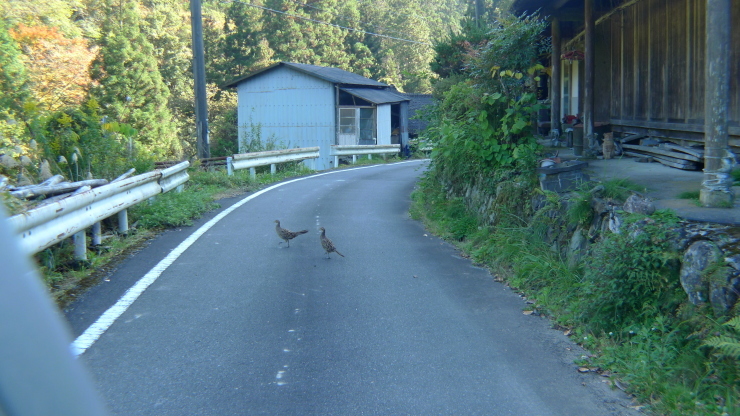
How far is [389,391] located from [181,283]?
3307 mm

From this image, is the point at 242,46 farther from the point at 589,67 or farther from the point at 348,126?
the point at 589,67

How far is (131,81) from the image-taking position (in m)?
32.5

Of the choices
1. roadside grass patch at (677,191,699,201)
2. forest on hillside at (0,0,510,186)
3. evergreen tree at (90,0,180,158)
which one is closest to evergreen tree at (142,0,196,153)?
forest on hillside at (0,0,510,186)

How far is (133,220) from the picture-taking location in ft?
→ 32.3

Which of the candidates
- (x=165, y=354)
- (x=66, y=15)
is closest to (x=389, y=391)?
(x=165, y=354)

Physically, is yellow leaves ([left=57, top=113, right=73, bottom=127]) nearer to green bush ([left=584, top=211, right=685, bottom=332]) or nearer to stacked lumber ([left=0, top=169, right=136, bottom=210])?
stacked lumber ([left=0, top=169, right=136, bottom=210])

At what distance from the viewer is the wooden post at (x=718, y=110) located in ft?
19.9

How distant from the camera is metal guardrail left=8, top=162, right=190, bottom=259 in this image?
600 centimetres

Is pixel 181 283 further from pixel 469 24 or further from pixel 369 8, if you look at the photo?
pixel 369 8

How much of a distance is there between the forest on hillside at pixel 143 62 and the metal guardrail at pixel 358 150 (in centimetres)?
488

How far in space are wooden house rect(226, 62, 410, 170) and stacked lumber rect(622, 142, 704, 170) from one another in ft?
68.5

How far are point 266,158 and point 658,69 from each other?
38.0 feet

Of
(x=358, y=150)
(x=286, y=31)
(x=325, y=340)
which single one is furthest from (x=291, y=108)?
(x=325, y=340)

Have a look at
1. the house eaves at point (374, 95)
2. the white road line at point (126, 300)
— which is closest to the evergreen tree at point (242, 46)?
A: the house eaves at point (374, 95)
